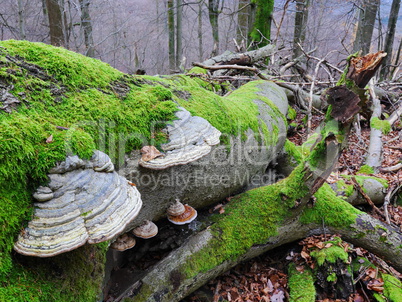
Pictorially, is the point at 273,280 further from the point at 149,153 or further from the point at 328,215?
the point at 149,153

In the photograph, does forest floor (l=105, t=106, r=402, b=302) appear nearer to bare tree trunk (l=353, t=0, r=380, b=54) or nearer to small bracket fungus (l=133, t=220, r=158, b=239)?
small bracket fungus (l=133, t=220, r=158, b=239)

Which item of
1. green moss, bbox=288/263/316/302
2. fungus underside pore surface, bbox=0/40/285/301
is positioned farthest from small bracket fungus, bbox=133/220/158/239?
green moss, bbox=288/263/316/302

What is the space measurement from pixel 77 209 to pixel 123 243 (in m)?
1.29

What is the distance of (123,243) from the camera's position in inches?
109

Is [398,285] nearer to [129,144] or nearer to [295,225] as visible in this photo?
[295,225]

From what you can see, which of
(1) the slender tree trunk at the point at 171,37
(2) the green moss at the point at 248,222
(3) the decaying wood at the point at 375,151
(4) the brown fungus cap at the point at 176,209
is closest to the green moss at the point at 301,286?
(2) the green moss at the point at 248,222

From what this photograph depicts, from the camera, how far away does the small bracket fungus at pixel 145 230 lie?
2.80 m

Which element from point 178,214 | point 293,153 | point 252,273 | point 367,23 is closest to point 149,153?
point 178,214

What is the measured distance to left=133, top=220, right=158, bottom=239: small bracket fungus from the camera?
2.80m

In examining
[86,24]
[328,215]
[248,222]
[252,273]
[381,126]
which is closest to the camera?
[248,222]

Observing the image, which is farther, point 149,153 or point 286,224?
point 286,224

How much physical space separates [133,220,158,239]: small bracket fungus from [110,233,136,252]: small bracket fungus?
0.09 metres

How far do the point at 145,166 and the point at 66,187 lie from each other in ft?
2.42

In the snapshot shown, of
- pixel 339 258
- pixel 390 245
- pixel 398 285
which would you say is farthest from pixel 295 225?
pixel 398 285
